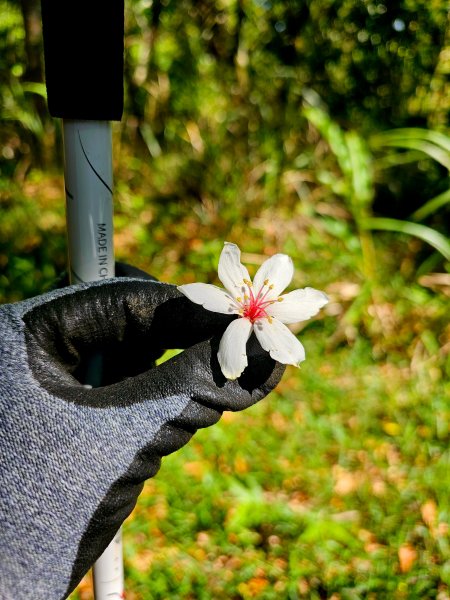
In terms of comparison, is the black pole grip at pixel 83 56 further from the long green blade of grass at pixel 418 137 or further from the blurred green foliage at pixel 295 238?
the long green blade of grass at pixel 418 137

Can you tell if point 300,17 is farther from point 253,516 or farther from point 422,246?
point 253,516

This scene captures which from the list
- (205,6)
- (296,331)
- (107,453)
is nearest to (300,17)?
(205,6)

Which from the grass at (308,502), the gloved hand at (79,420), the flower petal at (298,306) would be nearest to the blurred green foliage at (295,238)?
the grass at (308,502)

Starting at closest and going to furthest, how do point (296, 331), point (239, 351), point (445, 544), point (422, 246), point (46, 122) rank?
point (239, 351), point (445, 544), point (296, 331), point (422, 246), point (46, 122)

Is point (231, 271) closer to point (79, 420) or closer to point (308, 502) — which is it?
point (79, 420)

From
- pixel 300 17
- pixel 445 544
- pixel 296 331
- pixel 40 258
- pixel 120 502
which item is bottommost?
pixel 445 544

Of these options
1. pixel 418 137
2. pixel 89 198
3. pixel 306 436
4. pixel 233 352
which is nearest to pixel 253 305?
pixel 233 352
